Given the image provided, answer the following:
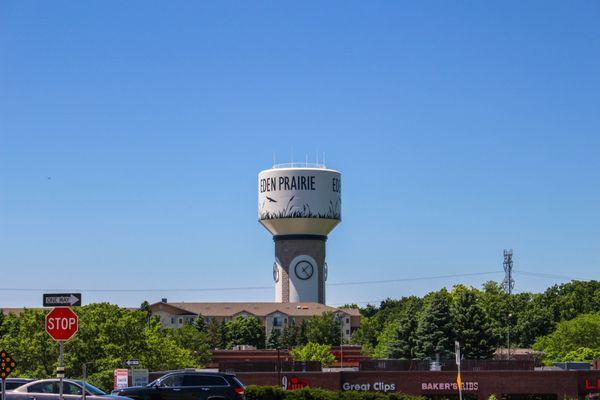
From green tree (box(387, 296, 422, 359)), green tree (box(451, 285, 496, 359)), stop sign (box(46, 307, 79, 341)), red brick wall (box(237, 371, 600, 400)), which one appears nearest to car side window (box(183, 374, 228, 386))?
stop sign (box(46, 307, 79, 341))

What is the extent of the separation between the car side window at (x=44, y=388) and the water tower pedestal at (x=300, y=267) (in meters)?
148

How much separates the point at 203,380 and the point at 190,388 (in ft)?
2.33

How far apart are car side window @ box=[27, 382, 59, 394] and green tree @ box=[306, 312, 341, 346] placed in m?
135

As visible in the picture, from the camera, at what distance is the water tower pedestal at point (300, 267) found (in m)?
188

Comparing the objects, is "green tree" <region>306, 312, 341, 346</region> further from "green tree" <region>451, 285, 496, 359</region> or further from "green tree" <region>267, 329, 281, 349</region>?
"green tree" <region>451, 285, 496, 359</region>

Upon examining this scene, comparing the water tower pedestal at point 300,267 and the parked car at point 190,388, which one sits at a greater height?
the water tower pedestal at point 300,267

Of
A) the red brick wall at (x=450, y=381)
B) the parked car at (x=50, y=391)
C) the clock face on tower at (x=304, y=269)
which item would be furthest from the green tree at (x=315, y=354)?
the parked car at (x=50, y=391)

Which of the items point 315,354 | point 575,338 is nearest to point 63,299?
point 575,338

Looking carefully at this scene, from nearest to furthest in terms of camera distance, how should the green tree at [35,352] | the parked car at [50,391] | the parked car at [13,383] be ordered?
the parked car at [50,391], the parked car at [13,383], the green tree at [35,352]

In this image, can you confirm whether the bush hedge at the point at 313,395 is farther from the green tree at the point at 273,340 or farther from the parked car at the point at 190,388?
the green tree at the point at 273,340

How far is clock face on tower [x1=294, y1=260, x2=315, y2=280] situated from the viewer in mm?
189225

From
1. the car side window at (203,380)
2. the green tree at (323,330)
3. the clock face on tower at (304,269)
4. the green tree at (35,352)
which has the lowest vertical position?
the car side window at (203,380)

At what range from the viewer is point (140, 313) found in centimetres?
8562

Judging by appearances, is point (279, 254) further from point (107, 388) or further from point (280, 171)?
point (107, 388)
